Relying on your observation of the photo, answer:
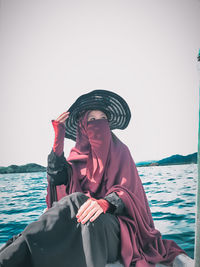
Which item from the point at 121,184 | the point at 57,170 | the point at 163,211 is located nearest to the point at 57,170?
the point at 57,170

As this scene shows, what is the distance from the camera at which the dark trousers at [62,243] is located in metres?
1.01

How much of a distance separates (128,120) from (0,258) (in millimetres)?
1835

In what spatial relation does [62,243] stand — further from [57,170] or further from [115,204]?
[57,170]

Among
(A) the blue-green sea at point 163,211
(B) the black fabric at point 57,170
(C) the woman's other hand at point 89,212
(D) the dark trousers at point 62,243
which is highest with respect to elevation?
(B) the black fabric at point 57,170

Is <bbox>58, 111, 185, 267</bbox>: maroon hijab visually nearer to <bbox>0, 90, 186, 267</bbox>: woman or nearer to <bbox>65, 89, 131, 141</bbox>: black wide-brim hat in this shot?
<bbox>0, 90, 186, 267</bbox>: woman

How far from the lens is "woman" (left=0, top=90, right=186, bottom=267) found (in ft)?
3.50

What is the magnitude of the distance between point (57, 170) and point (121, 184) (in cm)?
69

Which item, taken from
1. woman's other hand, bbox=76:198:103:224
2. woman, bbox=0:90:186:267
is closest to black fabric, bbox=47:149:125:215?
woman, bbox=0:90:186:267

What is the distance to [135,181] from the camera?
1710mm

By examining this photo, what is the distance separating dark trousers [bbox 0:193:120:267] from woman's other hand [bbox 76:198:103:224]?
0.03 meters

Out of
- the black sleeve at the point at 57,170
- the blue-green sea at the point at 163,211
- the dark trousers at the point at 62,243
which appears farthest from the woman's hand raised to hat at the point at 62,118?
the blue-green sea at the point at 163,211

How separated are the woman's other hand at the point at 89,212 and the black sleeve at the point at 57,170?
724 millimetres

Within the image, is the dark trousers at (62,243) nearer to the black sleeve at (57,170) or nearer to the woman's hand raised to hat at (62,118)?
the black sleeve at (57,170)

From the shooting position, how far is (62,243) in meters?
1.10
